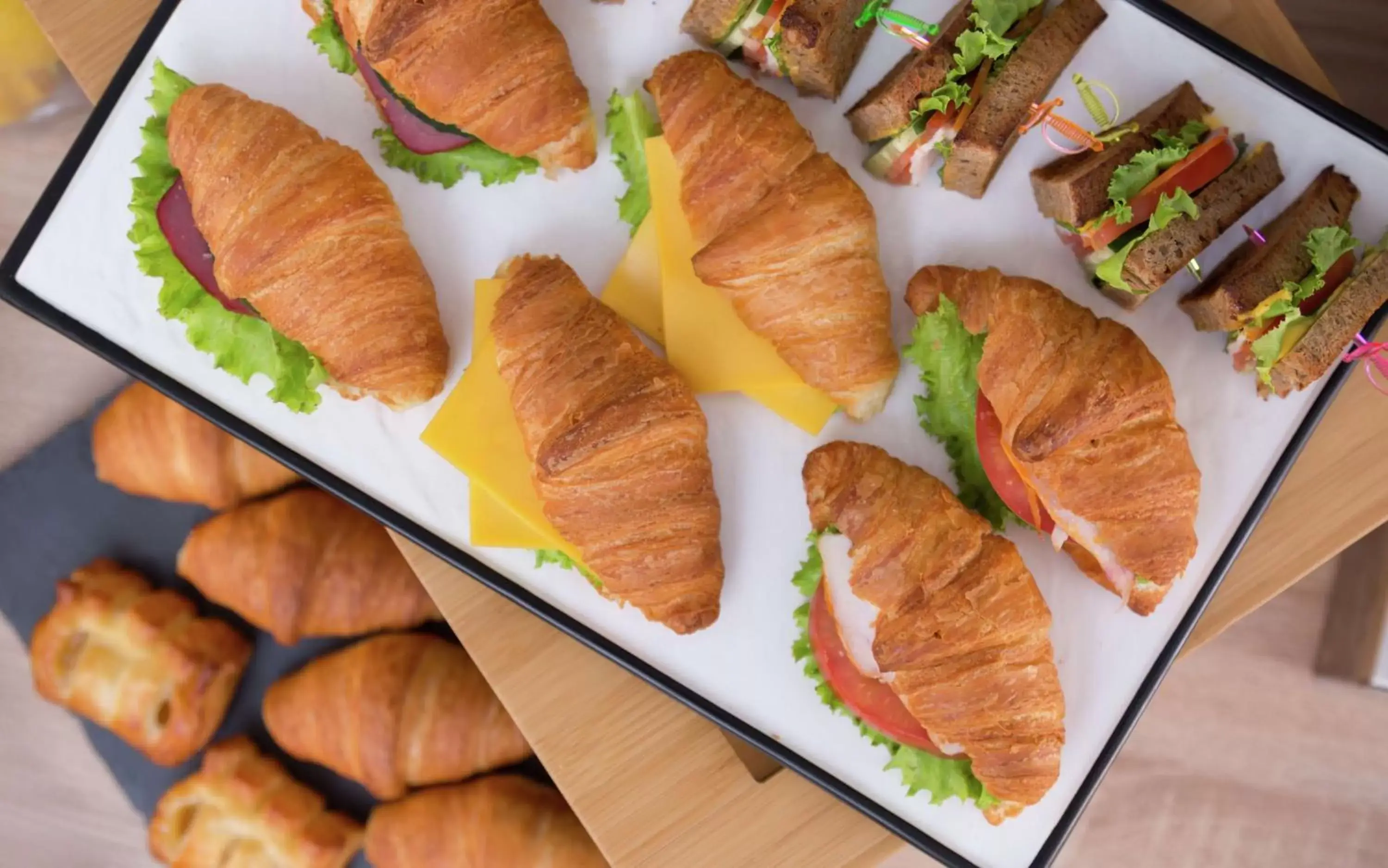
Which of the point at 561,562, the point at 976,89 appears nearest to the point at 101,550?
the point at 561,562

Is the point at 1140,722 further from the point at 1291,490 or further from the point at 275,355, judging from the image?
the point at 275,355

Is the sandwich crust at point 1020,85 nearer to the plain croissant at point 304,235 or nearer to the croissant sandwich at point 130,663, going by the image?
the plain croissant at point 304,235

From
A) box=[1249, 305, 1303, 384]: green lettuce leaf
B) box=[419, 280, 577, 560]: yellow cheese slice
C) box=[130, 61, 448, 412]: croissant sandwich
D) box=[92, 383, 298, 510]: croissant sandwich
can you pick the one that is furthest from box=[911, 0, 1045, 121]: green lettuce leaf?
box=[92, 383, 298, 510]: croissant sandwich

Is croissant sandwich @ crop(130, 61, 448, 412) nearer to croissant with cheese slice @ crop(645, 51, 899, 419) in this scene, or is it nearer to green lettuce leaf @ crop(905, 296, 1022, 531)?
croissant with cheese slice @ crop(645, 51, 899, 419)

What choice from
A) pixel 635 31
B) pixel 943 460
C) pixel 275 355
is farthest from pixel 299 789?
pixel 635 31

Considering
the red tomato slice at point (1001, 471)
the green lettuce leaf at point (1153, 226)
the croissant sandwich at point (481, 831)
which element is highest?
the green lettuce leaf at point (1153, 226)

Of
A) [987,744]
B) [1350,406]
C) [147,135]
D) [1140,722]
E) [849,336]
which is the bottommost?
[1140,722]

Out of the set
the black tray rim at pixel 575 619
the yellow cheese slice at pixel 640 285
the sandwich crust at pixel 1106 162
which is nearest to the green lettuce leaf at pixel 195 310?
the black tray rim at pixel 575 619
